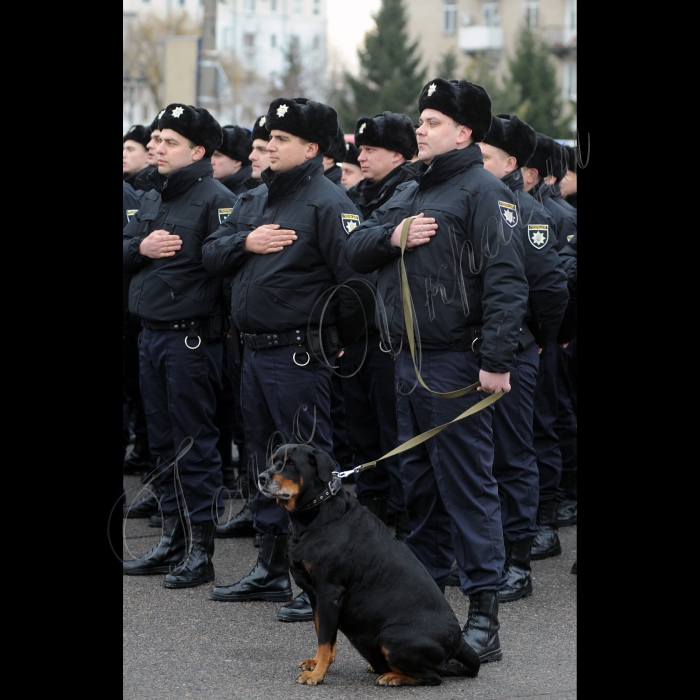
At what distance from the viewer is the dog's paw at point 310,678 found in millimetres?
4406

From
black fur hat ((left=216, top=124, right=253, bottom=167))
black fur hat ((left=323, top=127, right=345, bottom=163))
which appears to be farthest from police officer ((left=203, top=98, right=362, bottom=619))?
black fur hat ((left=216, top=124, right=253, bottom=167))

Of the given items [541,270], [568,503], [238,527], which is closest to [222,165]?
[238,527]

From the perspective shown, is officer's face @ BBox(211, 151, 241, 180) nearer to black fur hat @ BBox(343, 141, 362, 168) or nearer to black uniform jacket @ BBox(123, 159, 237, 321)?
black fur hat @ BBox(343, 141, 362, 168)

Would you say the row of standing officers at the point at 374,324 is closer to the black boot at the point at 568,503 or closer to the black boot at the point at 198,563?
the black boot at the point at 198,563

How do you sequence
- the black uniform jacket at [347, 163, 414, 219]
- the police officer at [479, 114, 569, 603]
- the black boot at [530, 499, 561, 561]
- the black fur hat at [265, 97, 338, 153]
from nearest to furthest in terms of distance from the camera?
the black fur hat at [265, 97, 338, 153], the police officer at [479, 114, 569, 603], the black boot at [530, 499, 561, 561], the black uniform jacket at [347, 163, 414, 219]

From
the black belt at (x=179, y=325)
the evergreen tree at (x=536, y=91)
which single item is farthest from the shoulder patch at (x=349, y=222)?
the evergreen tree at (x=536, y=91)

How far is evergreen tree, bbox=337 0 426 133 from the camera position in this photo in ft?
160

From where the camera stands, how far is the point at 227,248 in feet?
18.1

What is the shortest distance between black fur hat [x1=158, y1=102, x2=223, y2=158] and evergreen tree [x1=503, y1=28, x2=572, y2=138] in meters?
30.1

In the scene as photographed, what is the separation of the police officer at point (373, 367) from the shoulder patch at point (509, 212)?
194cm
